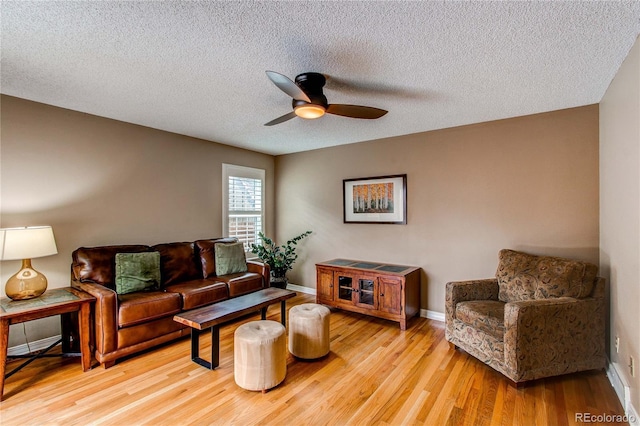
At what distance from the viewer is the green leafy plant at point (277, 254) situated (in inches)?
191

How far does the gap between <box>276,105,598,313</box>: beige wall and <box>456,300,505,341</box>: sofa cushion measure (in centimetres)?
80

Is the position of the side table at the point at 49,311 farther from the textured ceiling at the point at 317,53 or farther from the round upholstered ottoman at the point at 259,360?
the textured ceiling at the point at 317,53

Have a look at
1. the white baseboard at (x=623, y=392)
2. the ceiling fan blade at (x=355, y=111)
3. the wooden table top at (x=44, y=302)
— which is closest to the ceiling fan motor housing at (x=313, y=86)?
the ceiling fan blade at (x=355, y=111)

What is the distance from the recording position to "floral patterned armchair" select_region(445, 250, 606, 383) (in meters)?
2.30

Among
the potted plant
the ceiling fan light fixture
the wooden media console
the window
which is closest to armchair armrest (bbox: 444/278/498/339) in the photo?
the wooden media console

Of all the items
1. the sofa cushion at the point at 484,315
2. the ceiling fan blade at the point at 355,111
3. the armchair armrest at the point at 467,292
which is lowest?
the sofa cushion at the point at 484,315

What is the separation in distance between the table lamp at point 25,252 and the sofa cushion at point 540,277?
423 centimetres

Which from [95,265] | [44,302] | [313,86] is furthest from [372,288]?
[44,302]

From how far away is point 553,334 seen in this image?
7.73 ft

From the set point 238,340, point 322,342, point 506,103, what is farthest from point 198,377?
point 506,103

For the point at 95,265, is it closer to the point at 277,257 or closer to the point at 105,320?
the point at 105,320

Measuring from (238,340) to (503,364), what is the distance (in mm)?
2062

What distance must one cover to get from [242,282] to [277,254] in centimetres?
145

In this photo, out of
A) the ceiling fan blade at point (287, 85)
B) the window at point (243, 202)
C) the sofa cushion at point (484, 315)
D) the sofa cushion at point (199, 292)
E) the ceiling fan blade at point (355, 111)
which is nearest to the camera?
the ceiling fan blade at point (287, 85)
